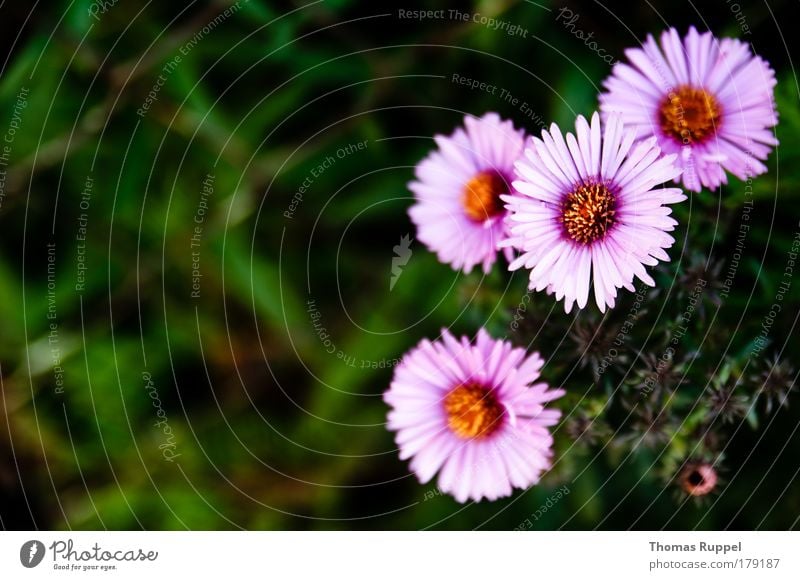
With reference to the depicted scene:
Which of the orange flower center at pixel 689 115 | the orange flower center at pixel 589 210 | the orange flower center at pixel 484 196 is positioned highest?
the orange flower center at pixel 689 115

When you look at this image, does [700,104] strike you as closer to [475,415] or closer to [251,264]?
[475,415]

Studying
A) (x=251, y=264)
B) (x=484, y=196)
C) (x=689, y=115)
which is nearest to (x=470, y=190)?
(x=484, y=196)

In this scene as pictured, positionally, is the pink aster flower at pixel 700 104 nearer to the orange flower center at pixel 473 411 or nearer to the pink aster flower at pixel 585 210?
the pink aster flower at pixel 585 210

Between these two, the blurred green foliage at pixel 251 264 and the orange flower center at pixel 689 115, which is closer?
the orange flower center at pixel 689 115

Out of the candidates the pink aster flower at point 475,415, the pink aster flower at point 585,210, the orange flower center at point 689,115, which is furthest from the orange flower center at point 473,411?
the orange flower center at point 689,115
